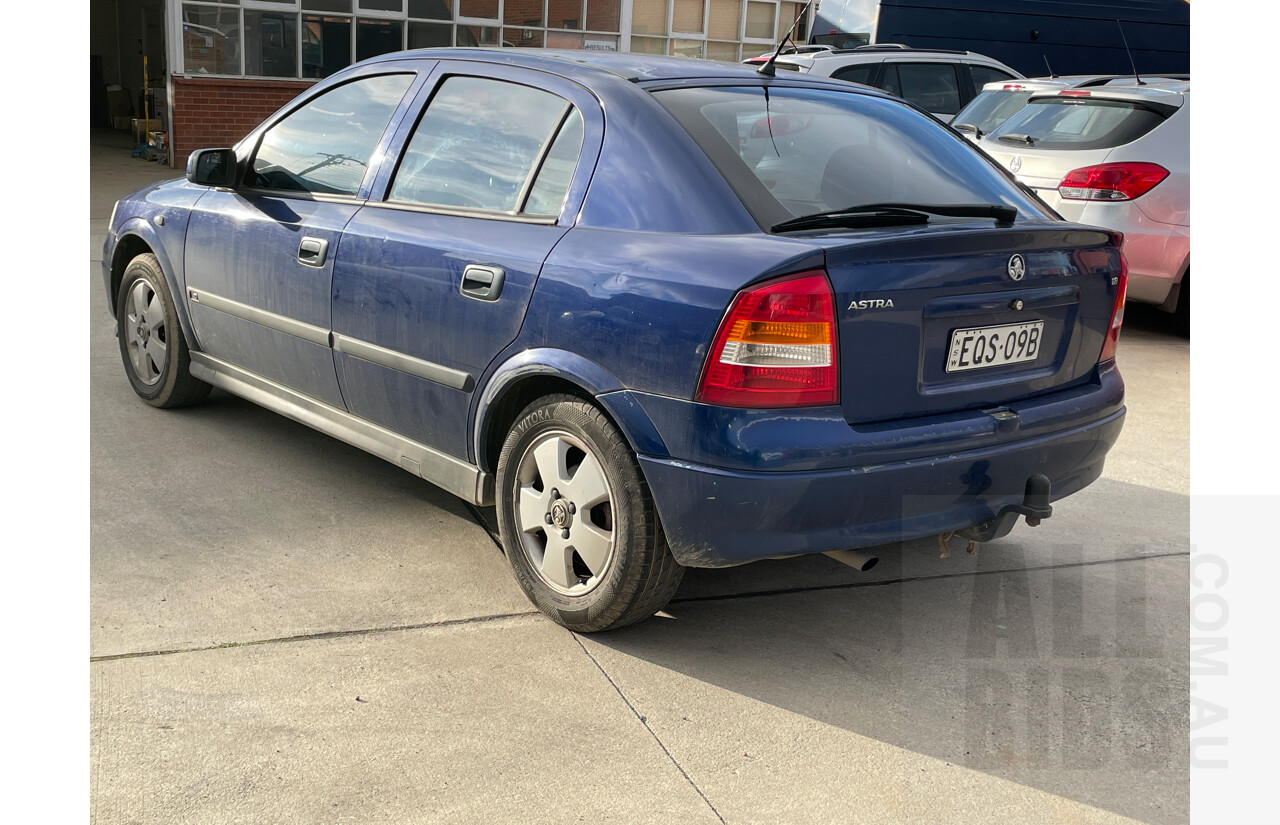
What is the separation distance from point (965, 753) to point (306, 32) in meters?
16.2

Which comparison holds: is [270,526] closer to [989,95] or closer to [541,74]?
[541,74]

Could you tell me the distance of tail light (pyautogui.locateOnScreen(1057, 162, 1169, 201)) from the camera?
7480 mm

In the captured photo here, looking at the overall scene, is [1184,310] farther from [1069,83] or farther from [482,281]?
[482,281]

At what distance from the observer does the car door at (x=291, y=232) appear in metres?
4.14

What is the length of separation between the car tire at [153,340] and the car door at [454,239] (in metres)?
1.44

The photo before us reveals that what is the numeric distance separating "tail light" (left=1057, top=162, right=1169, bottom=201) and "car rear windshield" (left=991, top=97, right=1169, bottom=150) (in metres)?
0.20

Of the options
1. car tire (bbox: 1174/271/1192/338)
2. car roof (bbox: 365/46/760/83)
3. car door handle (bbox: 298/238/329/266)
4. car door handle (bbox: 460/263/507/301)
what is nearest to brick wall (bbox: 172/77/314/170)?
car tire (bbox: 1174/271/1192/338)

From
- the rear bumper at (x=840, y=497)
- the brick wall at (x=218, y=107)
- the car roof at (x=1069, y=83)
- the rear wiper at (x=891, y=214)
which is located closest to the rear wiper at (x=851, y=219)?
the rear wiper at (x=891, y=214)

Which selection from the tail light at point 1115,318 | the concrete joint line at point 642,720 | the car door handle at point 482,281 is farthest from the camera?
the tail light at point 1115,318

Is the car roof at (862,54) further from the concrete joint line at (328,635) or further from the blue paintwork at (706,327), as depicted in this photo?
the concrete joint line at (328,635)

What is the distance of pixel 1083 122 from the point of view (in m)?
7.86

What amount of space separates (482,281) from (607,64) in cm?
84

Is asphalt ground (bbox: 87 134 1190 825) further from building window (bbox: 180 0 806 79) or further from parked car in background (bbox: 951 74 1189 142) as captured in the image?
building window (bbox: 180 0 806 79)

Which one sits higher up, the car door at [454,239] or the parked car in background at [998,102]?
the parked car in background at [998,102]
